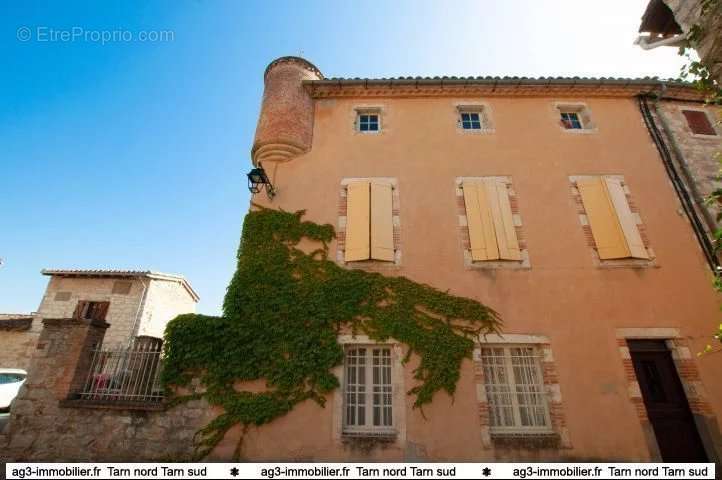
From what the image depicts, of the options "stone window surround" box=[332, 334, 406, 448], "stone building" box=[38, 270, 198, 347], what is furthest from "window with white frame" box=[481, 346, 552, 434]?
"stone building" box=[38, 270, 198, 347]

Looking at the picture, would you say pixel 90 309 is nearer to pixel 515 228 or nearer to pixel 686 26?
pixel 515 228

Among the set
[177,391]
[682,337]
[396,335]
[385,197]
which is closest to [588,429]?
[682,337]

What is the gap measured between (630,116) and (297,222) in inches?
363

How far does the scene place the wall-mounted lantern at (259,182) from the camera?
6797 millimetres

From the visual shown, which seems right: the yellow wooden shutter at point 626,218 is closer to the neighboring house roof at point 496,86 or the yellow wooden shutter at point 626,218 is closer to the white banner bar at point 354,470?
the neighboring house roof at point 496,86

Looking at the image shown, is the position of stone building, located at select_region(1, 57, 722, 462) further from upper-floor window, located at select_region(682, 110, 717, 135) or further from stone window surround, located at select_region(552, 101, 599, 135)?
upper-floor window, located at select_region(682, 110, 717, 135)

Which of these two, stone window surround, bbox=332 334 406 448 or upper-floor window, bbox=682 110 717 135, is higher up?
upper-floor window, bbox=682 110 717 135

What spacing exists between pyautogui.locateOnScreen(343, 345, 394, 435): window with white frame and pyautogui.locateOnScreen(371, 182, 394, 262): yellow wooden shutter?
1.90 meters

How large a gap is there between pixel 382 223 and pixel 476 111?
15.0 ft

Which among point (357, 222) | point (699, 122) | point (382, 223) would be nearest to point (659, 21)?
point (699, 122)

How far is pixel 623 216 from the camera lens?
7.06 meters

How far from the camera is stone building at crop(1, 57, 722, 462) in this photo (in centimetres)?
538

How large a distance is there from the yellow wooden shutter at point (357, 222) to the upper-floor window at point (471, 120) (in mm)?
3386

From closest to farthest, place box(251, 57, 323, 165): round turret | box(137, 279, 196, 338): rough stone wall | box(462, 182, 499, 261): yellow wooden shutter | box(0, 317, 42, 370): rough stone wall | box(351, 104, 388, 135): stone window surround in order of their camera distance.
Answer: box(462, 182, 499, 261): yellow wooden shutter < box(251, 57, 323, 165): round turret < box(351, 104, 388, 135): stone window surround < box(0, 317, 42, 370): rough stone wall < box(137, 279, 196, 338): rough stone wall
